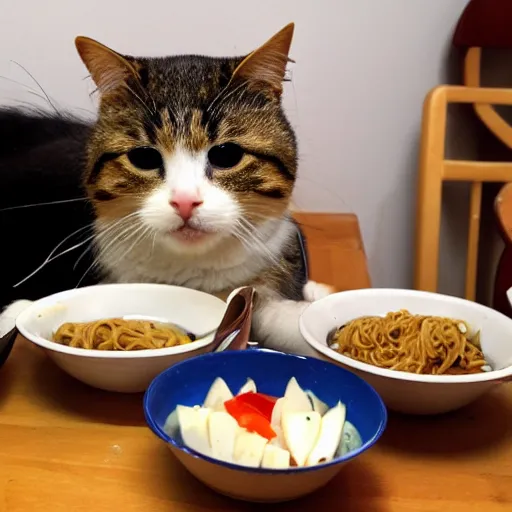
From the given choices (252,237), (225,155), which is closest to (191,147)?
(225,155)

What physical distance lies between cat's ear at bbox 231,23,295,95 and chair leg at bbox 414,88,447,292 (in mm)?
545

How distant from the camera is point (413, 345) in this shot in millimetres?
784

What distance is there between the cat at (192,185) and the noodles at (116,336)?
0.12 meters

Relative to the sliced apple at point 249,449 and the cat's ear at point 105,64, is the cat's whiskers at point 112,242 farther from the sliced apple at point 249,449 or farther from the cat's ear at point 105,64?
the sliced apple at point 249,449

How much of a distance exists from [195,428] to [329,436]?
0.45 feet

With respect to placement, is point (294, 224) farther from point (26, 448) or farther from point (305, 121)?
point (26, 448)

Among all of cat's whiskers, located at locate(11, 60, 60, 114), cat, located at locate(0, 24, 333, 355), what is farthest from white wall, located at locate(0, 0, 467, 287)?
cat, located at locate(0, 24, 333, 355)

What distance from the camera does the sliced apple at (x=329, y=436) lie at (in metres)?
0.60

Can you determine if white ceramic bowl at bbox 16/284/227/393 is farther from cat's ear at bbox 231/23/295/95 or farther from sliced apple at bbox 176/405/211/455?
cat's ear at bbox 231/23/295/95

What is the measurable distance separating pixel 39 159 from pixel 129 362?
722mm

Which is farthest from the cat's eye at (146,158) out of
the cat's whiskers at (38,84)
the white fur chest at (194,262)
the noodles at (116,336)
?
the cat's whiskers at (38,84)

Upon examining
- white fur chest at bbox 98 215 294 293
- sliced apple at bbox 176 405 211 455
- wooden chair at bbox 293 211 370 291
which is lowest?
wooden chair at bbox 293 211 370 291

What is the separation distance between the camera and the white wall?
1.47 m

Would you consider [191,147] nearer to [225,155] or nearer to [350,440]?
[225,155]
